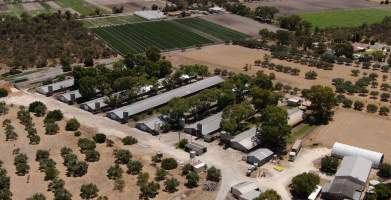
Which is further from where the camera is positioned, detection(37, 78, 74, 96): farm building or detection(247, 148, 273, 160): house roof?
detection(37, 78, 74, 96): farm building

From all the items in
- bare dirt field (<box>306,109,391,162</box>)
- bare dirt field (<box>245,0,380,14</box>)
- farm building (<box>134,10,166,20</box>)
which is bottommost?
bare dirt field (<box>306,109,391,162</box>)

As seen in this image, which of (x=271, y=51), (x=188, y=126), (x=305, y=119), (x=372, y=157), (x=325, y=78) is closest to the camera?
(x=372, y=157)

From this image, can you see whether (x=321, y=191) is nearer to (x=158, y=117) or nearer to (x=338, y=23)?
(x=158, y=117)

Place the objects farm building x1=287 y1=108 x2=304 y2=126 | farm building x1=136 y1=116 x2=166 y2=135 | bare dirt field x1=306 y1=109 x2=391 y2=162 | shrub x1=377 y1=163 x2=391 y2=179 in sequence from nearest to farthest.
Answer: shrub x1=377 y1=163 x2=391 y2=179, bare dirt field x1=306 y1=109 x2=391 y2=162, farm building x1=136 y1=116 x2=166 y2=135, farm building x1=287 y1=108 x2=304 y2=126

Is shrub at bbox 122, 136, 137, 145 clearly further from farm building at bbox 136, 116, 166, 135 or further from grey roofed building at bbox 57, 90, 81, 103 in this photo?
grey roofed building at bbox 57, 90, 81, 103

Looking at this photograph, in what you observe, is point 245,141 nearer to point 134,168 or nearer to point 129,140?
point 129,140

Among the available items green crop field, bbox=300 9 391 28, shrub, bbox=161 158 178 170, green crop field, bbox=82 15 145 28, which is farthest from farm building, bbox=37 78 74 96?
green crop field, bbox=300 9 391 28

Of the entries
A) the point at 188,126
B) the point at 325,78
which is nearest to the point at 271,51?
the point at 325,78
